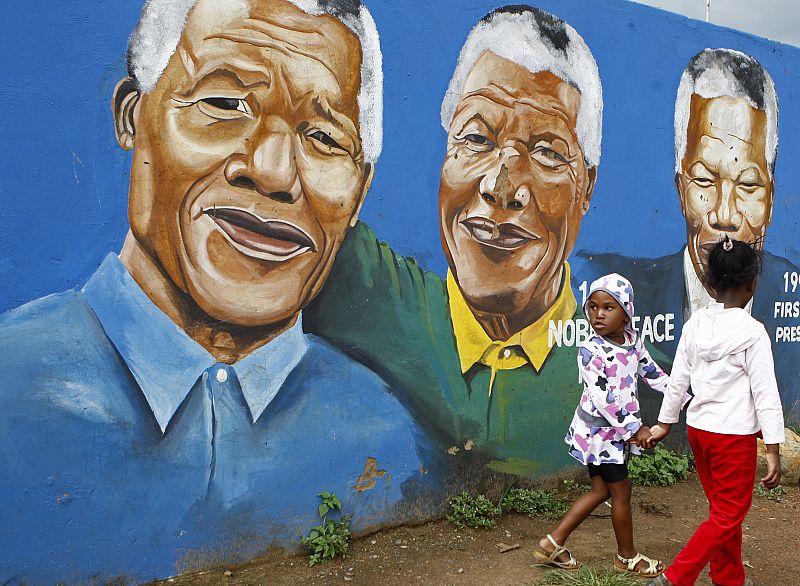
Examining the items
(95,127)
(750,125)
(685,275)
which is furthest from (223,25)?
(750,125)

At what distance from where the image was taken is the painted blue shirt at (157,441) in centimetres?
289

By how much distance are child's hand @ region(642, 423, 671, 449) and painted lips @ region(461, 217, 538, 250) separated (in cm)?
147

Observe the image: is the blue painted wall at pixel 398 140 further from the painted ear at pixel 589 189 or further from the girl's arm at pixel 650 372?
the girl's arm at pixel 650 372

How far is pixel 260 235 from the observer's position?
3369 millimetres

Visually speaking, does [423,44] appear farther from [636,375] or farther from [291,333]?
[636,375]

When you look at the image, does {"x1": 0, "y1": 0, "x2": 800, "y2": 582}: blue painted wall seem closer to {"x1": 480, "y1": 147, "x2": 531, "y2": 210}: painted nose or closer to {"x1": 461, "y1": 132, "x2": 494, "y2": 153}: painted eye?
{"x1": 461, "y1": 132, "x2": 494, "y2": 153}: painted eye

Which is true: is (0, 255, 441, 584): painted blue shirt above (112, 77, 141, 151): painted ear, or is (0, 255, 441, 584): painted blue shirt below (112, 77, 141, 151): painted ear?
below

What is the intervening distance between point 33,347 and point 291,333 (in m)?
1.14

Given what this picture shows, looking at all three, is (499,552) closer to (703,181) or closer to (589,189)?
(589,189)

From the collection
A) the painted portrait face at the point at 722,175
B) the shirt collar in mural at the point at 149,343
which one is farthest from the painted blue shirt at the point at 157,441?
the painted portrait face at the point at 722,175

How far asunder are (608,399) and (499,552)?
3.45 feet

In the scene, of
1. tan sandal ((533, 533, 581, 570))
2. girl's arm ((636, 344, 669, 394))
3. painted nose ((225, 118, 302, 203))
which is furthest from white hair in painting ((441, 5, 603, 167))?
tan sandal ((533, 533, 581, 570))

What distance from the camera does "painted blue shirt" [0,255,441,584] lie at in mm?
2887

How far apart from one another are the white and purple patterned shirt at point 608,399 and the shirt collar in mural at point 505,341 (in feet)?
2.77
